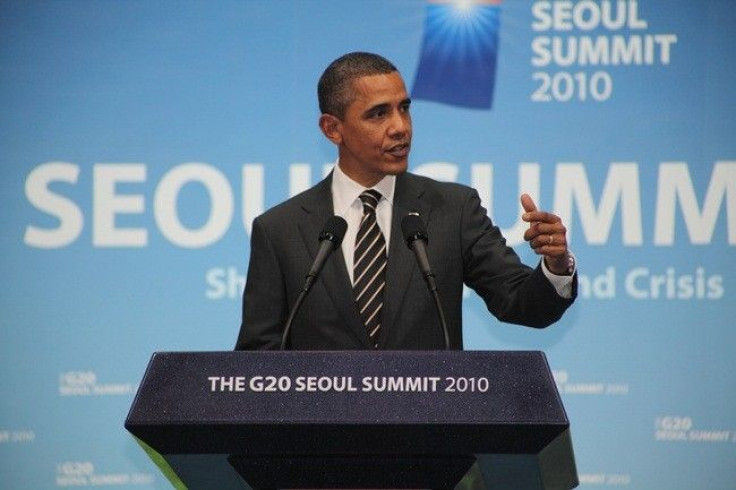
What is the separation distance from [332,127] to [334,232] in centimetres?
60

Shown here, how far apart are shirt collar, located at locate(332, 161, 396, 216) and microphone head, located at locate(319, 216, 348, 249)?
0.41m

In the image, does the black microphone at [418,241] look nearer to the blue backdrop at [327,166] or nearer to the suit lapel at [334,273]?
the suit lapel at [334,273]

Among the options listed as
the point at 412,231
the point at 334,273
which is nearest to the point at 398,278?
the point at 334,273

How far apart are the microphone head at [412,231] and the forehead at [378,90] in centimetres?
45

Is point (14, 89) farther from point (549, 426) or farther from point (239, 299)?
point (549, 426)

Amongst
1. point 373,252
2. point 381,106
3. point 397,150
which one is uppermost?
point 381,106

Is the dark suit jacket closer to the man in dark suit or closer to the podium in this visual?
the man in dark suit

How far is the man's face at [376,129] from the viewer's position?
291 centimetres

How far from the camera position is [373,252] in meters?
2.90

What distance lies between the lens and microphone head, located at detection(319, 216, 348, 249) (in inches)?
101

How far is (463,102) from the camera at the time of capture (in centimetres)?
455

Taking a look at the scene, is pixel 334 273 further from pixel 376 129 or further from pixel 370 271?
pixel 376 129

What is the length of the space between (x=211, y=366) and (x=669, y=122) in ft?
9.80

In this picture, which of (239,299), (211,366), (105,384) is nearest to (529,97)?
(239,299)
